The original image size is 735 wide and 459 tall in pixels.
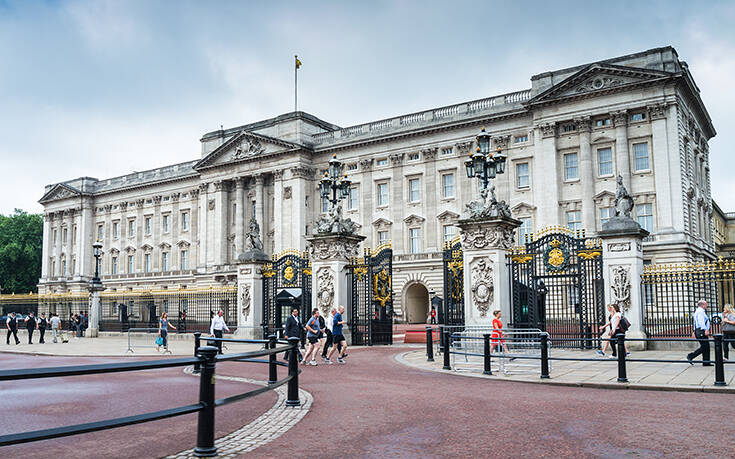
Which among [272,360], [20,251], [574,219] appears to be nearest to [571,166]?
[574,219]

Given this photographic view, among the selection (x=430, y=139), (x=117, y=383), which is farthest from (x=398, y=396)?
(x=430, y=139)

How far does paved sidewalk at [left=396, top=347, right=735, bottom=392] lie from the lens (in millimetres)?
12352

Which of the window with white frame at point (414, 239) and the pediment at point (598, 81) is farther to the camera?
the window with white frame at point (414, 239)

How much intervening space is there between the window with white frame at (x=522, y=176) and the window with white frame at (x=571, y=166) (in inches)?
138

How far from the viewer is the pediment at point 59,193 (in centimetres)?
8675

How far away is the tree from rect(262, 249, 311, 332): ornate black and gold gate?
72.6 meters

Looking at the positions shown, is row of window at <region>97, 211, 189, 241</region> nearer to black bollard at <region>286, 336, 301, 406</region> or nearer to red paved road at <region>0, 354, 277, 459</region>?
red paved road at <region>0, 354, 277, 459</region>

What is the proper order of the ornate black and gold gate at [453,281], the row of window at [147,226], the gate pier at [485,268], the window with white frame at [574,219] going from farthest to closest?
the row of window at [147,226] < the window with white frame at [574,219] < the ornate black and gold gate at [453,281] < the gate pier at [485,268]

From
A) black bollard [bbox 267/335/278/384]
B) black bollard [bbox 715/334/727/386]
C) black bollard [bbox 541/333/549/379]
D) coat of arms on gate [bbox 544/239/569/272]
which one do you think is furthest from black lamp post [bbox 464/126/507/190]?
black bollard [bbox 267/335/278/384]

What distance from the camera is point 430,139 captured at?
185 ft

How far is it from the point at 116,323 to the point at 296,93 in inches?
1362

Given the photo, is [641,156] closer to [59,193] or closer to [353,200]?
[353,200]

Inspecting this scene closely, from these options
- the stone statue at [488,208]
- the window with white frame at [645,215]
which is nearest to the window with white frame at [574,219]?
the window with white frame at [645,215]

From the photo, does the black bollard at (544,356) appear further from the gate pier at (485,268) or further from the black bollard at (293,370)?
the black bollard at (293,370)
